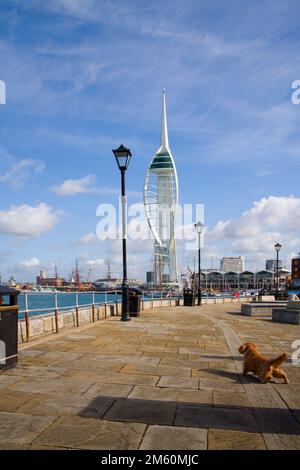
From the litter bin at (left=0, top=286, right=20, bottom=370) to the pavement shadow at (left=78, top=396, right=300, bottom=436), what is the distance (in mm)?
2311

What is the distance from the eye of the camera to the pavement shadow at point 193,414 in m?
4.71

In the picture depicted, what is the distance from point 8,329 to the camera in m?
7.16

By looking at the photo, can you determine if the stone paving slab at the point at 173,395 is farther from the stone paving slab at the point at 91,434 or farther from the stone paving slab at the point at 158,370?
the stone paving slab at the point at 91,434

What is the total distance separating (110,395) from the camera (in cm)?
579

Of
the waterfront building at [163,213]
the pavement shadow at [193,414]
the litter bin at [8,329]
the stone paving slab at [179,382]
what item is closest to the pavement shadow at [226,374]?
the stone paving slab at [179,382]

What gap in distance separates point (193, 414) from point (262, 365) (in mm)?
2429

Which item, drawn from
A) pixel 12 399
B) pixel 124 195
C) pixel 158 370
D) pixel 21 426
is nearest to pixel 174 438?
pixel 21 426

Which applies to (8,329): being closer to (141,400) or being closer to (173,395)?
(141,400)

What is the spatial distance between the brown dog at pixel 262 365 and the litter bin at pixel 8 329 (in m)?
4.27

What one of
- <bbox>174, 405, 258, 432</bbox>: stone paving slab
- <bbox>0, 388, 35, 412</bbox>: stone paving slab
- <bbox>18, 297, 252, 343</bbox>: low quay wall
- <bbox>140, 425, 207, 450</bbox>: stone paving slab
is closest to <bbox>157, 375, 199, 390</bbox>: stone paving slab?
<bbox>174, 405, 258, 432</bbox>: stone paving slab

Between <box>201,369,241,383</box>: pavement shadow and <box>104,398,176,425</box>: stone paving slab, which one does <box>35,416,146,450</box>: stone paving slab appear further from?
<box>201,369,241,383</box>: pavement shadow

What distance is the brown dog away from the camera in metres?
6.84
